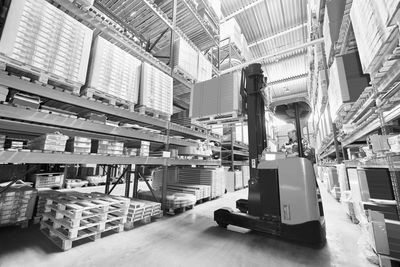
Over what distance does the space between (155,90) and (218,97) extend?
50.5 inches

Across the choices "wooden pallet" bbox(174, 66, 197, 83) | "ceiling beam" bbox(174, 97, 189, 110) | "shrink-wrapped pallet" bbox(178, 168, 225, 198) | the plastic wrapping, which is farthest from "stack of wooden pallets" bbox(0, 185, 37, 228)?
the plastic wrapping

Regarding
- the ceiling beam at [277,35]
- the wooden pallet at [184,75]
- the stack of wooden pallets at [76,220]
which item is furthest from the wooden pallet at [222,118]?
the ceiling beam at [277,35]

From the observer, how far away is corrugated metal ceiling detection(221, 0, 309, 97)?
26.4 ft

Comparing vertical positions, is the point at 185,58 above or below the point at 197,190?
above

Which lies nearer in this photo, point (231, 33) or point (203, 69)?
point (203, 69)

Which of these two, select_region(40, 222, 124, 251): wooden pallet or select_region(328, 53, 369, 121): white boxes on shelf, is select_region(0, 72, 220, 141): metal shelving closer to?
select_region(40, 222, 124, 251): wooden pallet

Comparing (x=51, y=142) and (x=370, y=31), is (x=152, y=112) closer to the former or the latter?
(x=51, y=142)

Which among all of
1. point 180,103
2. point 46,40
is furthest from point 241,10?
point 46,40

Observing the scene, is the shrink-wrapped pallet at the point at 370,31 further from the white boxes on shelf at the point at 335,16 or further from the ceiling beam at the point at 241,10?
the ceiling beam at the point at 241,10

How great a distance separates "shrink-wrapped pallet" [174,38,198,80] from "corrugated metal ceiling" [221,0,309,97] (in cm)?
519

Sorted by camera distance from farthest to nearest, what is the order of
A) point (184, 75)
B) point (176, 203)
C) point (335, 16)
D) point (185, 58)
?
point (184, 75), point (185, 58), point (176, 203), point (335, 16)

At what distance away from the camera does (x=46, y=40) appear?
84.8 inches

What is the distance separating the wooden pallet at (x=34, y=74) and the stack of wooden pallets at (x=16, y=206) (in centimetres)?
Result: 203

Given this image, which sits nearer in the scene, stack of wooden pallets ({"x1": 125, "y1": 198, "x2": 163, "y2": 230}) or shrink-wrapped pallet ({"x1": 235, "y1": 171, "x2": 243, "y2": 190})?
stack of wooden pallets ({"x1": 125, "y1": 198, "x2": 163, "y2": 230})
